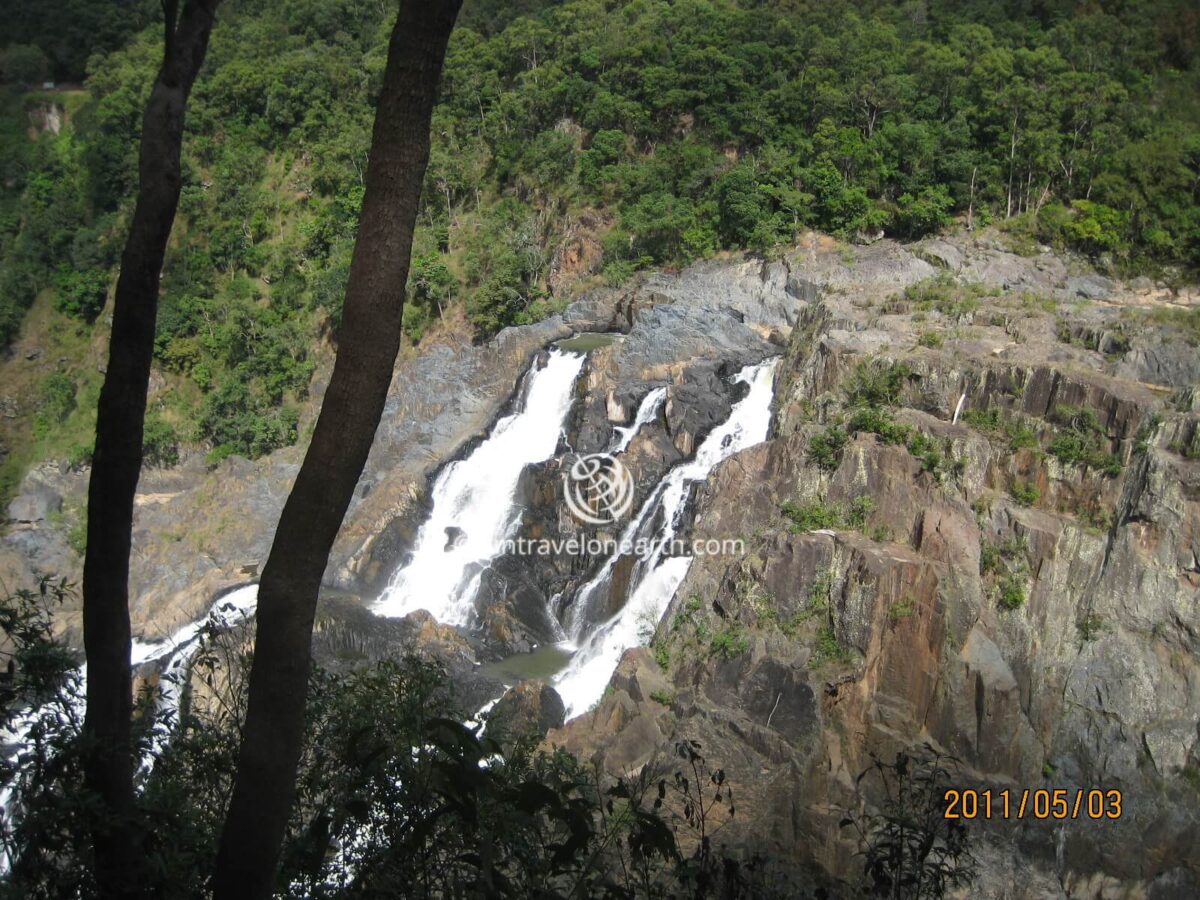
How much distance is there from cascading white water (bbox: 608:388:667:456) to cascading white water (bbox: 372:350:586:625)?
172 centimetres

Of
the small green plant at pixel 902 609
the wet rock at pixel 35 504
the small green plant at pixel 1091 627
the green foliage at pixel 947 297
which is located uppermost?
the green foliage at pixel 947 297

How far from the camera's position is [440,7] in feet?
10.8

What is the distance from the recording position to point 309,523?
3500 mm

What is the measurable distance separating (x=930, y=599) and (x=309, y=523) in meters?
11.6

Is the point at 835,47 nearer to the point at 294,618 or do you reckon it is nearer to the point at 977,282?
the point at 977,282

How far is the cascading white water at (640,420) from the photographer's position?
21.3 metres

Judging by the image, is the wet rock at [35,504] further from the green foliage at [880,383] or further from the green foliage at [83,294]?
the green foliage at [880,383]

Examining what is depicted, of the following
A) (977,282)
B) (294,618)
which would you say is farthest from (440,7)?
(977,282)

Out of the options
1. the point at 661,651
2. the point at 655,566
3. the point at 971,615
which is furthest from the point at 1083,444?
the point at 655,566

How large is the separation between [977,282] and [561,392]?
1031cm

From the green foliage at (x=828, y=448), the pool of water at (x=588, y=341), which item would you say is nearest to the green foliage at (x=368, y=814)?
the green foliage at (x=828, y=448)

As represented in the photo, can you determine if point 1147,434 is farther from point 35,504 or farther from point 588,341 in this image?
point 35,504

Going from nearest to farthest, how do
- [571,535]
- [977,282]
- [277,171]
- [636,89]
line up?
[571,535] → [977,282] → [636,89] → [277,171]

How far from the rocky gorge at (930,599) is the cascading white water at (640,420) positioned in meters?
0.64
